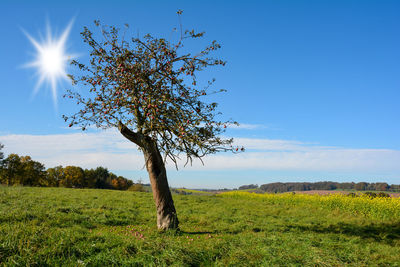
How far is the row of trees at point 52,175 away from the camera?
58.8 metres

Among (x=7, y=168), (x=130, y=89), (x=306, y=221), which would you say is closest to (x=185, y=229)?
(x=130, y=89)

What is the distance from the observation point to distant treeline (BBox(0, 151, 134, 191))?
58875 millimetres

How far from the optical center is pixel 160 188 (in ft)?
39.5

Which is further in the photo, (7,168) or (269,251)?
(7,168)

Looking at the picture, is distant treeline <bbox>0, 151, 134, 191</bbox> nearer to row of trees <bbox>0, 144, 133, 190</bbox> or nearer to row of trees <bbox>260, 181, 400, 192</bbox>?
row of trees <bbox>0, 144, 133, 190</bbox>

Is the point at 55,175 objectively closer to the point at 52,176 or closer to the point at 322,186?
the point at 52,176

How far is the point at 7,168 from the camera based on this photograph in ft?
191

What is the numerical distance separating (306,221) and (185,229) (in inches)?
404

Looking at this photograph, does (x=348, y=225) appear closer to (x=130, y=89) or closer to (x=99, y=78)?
(x=130, y=89)

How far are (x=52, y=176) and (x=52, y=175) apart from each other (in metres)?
0.30

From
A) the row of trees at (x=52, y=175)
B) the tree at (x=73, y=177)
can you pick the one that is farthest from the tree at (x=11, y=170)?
the tree at (x=73, y=177)

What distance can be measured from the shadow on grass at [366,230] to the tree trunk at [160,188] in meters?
7.88

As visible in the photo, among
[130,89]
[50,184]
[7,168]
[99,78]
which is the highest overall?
[99,78]

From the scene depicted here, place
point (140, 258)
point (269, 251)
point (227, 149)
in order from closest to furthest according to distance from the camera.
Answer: point (140, 258), point (269, 251), point (227, 149)
